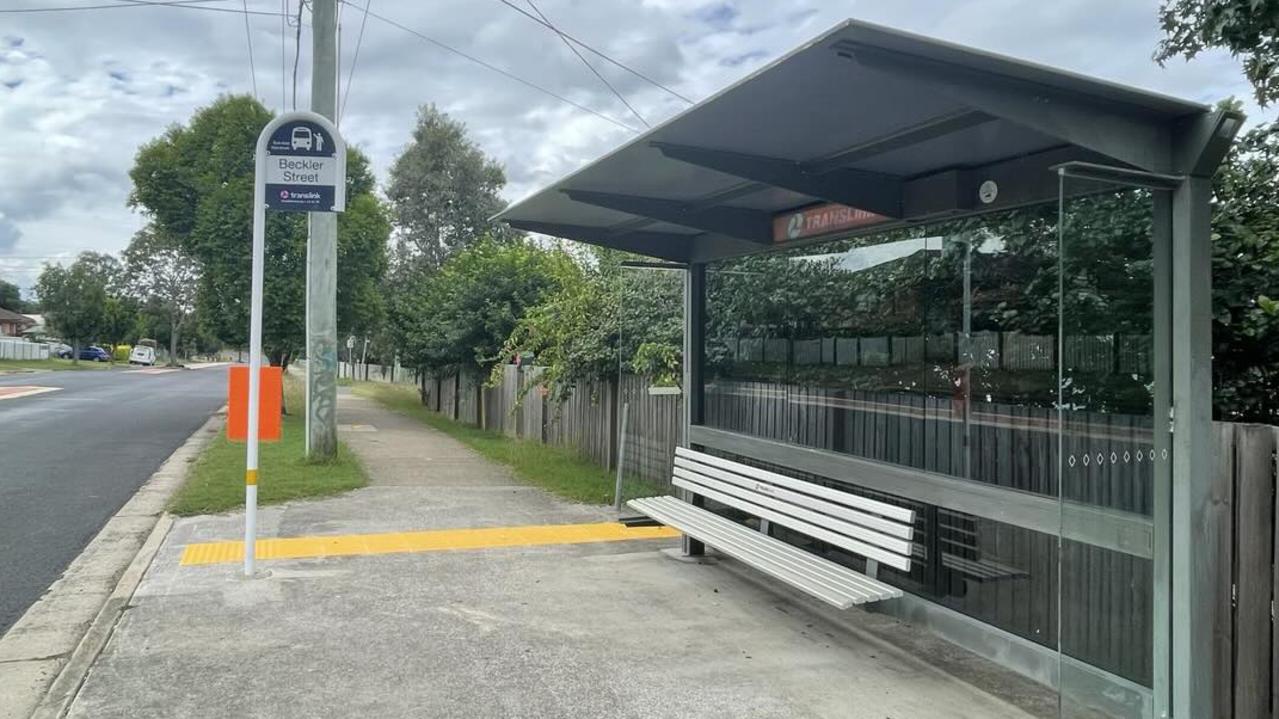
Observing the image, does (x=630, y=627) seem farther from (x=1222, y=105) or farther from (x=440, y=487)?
(x=440, y=487)

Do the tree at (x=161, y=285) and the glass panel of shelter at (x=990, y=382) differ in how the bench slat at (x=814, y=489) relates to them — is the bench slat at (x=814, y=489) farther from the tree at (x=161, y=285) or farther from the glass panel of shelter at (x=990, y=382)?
the tree at (x=161, y=285)

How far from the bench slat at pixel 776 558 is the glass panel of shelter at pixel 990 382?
55cm

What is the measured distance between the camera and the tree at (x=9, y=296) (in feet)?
381

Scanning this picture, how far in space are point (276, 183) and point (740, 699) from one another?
5159 mm

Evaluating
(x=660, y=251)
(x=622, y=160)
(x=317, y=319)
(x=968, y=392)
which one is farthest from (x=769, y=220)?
(x=317, y=319)

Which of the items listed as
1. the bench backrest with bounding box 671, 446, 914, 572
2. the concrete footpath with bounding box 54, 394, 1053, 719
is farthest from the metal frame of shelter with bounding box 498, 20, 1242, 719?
the concrete footpath with bounding box 54, 394, 1053, 719

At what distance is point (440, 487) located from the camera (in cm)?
1038

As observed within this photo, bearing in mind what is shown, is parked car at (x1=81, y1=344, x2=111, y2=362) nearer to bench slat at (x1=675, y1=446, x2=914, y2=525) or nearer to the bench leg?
the bench leg

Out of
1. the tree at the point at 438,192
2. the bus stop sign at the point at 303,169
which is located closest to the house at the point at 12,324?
the tree at the point at 438,192

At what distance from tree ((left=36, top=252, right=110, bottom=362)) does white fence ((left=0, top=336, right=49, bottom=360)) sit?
145 inches

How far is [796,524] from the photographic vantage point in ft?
18.1

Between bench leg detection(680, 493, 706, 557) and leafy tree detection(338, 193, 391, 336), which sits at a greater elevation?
leafy tree detection(338, 193, 391, 336)

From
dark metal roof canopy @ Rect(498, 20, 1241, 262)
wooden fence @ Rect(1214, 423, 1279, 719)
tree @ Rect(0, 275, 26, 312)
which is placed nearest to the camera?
wooden fence @ Rect(1214, 423, 1279, 719)

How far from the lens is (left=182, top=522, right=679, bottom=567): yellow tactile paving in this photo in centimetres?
691
